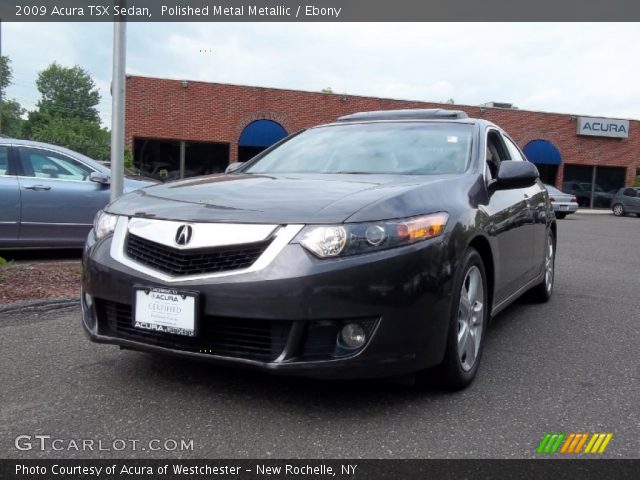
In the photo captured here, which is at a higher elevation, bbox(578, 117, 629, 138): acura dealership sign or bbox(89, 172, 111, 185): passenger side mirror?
bbox(578, 117, 629, 138): acura dealership sign

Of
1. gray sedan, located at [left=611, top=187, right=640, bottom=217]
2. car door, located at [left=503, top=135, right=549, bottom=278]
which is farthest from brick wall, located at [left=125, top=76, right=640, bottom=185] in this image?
car door, located at [left=503, top=135, right=549, bottom=278]

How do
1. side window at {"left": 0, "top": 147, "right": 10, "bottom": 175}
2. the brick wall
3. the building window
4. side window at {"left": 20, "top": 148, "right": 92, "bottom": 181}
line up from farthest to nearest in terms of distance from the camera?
1. the building window
2. the brick wall
3. side window at {"left": 20, "top": 148, "right": 92, "bottom": 181}
4. side window at {"left": 0, "top": 147, "right": 10, "bottom": 175}

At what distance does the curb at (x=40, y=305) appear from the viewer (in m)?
4.59

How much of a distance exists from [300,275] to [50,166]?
5525 mm

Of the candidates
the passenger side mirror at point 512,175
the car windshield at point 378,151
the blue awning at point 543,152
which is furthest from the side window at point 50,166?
the blue awning at point 543,152

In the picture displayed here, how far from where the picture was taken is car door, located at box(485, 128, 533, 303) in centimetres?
370

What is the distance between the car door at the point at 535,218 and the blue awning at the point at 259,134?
19.8 meters

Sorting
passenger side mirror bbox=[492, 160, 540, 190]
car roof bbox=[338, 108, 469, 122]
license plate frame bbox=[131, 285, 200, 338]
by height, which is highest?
car roof bbox=[338, 108, 469, 122]

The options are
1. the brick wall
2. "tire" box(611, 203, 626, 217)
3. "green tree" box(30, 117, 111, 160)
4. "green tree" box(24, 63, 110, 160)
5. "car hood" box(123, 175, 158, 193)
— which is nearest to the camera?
"car hood" box(123, 175, 158, 193)

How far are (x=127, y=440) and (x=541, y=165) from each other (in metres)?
29.9

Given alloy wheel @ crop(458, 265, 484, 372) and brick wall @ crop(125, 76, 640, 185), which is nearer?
alloy wheel @ crop(458, 265, 484, 372)

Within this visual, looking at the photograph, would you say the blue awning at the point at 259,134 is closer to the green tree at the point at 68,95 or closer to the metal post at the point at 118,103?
the metal post at the point at 118,103

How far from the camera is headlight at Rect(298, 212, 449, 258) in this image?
2611 millimetres

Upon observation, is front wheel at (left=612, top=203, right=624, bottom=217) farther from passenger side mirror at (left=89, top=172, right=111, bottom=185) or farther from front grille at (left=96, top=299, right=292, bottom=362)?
front grille at (left=96, top=299, right=292, bottom=362)
